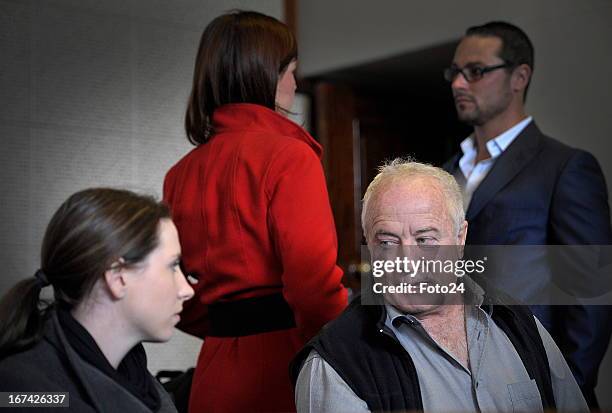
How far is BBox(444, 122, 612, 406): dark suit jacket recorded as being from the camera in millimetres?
2131

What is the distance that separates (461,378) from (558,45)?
199cm

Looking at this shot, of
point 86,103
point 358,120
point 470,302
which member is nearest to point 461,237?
point 470,302

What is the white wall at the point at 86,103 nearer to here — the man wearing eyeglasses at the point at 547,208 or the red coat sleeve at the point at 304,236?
the man wearing eyeglasses at the point at 547,208

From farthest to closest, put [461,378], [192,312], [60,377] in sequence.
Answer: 1. [192,312]
2. [461,378]
3. [60,377]

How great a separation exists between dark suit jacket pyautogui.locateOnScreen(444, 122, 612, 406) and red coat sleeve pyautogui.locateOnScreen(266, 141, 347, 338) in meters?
0.57

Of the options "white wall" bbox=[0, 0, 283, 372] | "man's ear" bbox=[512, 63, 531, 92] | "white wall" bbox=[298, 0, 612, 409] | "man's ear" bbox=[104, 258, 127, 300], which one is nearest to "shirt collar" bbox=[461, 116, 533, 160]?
"man's ear" bbox=[512, 63, 531, 92]

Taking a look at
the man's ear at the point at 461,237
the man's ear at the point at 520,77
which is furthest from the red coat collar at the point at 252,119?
the man's ear at the point at 520,77

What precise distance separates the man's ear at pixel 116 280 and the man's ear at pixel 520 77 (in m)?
1.46

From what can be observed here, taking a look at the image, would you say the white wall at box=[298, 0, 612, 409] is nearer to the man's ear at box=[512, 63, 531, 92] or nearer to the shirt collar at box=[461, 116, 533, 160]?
the man's ear at box=[512, 63, 531, 92]

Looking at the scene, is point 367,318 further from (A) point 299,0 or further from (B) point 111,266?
(A) point 299,0

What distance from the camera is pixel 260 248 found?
1731mm

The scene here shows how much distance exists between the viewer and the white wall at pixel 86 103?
2758mm

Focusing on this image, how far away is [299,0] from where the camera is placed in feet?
13.4

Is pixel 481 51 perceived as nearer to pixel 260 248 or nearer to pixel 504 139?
pixel 504 139
